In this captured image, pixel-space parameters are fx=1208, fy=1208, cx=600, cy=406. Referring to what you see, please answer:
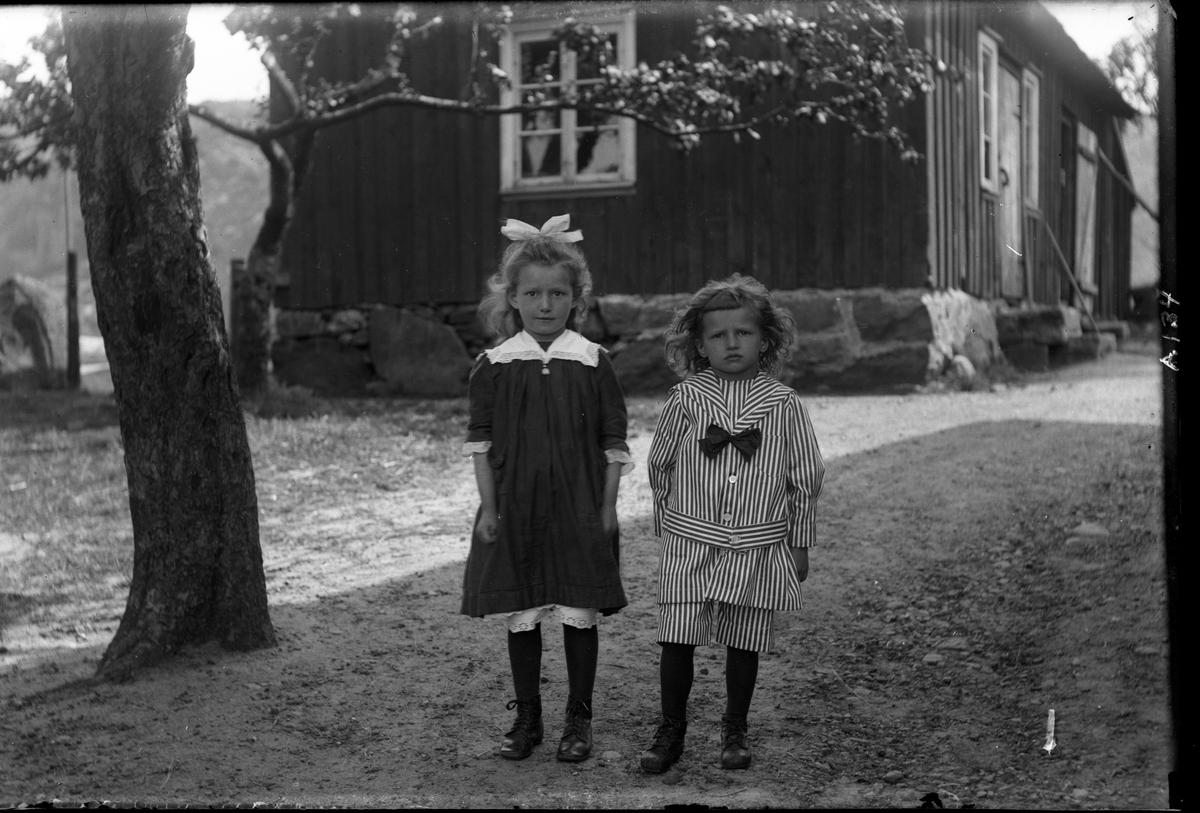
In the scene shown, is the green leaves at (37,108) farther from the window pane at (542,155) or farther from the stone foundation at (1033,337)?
the stone foundation at (1033,337)

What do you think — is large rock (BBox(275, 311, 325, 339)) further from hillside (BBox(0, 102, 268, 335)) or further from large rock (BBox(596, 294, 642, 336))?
hillside (BBox(0, 102, 268, 335))

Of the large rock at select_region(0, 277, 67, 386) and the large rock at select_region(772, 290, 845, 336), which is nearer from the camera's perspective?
the large rock at select_region(772, 290, 845, 336)

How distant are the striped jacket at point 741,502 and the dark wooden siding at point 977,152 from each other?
7.33 metres

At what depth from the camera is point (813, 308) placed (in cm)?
1045

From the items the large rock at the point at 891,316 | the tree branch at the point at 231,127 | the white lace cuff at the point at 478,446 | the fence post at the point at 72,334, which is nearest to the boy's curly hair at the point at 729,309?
the white lace cuff at the point at 478,446

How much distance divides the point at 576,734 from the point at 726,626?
546mm

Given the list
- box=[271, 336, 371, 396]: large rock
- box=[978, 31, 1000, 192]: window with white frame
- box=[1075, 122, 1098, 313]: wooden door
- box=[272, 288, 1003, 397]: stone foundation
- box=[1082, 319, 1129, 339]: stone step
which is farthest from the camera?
box=[1075, 122, 1098, 313]: wooden door

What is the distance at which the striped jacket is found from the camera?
3.28 m

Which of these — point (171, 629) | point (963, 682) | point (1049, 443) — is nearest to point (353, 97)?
point (1049, 443)

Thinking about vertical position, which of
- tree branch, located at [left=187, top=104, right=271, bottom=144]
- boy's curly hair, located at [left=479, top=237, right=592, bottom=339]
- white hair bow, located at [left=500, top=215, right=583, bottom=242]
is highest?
tree branch, located at [left=187, top=104, right=271, bottom=144]

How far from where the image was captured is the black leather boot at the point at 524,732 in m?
3.44

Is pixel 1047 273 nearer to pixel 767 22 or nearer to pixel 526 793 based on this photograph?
pixel 767 22

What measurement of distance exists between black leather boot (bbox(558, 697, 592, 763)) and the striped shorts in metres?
0.36

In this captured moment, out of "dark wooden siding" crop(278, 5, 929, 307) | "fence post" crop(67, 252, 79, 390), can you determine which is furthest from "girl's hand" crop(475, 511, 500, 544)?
"fence post" crop(67, 252, 79, 390)
